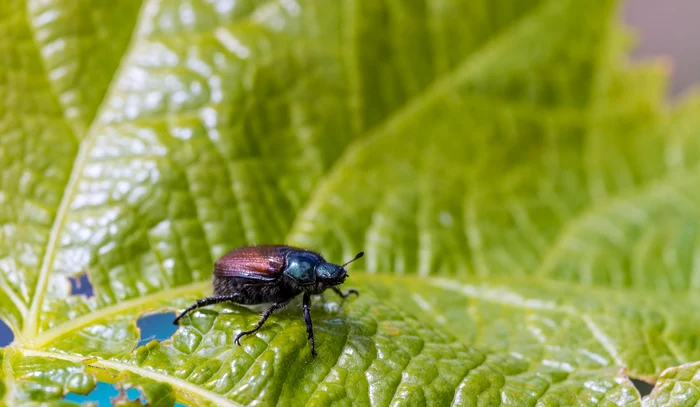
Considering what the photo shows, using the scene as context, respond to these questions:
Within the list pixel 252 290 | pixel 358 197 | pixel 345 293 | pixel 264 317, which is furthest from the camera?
pixel 358 197

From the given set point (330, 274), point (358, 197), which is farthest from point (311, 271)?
point (358, 197)

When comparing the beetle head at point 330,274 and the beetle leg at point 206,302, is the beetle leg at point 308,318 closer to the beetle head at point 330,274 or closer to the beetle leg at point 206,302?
the beetle head at point 330,274

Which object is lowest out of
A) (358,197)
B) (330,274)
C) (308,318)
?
(308,318)

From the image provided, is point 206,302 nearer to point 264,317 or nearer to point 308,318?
point 264,317

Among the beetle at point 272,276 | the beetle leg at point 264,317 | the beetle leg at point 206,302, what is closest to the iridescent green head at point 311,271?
the beetle at point 272,276

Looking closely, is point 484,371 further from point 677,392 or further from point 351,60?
point 351,60

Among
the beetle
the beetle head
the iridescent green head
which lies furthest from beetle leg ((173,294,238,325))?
the beetle head

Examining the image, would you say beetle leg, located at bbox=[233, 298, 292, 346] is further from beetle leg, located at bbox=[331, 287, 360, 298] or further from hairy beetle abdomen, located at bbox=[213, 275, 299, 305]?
beetle leg, located at bbox=[331, 287, 360, 298]
